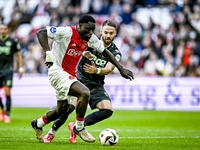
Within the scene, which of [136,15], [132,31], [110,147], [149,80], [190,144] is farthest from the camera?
[136,15]

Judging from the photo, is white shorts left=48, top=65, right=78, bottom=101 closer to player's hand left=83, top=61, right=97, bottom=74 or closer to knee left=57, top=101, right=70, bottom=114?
knee left=57, top=101, right=70, bottom=114

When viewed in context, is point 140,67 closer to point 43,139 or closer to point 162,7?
point 162,7

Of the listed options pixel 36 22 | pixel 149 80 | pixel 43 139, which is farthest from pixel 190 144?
pixel 36 22

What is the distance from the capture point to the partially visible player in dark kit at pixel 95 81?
694 cm

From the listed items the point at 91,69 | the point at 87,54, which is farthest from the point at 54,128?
the point at 87,54

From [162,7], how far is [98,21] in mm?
3865

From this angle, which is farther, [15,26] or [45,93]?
[15,26]

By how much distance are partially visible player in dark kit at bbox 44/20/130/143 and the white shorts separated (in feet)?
2.62

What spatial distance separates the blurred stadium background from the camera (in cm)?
1594

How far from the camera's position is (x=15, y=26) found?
21.3m

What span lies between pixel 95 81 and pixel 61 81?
1.59 metres

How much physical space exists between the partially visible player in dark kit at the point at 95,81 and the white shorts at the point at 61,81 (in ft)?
2.62

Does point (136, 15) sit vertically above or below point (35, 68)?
above

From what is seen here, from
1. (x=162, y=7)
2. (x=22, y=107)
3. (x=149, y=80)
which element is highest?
(x=162, y=7)
